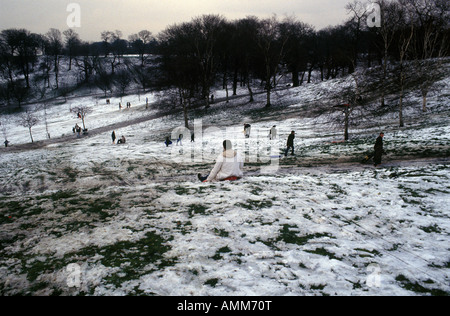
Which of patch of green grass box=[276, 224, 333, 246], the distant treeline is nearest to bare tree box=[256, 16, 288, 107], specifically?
the distant treeline

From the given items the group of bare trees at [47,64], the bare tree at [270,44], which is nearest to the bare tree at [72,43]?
the group of bare trees at [47,64]

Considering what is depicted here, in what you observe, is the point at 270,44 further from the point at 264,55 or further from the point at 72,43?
the point at 72,43

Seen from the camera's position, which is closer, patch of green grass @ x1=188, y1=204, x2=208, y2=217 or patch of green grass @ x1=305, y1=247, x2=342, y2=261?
patch of green grass @ x1=305, y1=247, x2=342, y2=261

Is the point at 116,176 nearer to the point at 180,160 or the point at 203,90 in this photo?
the point at 180,160

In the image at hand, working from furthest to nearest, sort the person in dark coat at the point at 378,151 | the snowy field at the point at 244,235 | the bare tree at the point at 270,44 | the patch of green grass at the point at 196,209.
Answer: the bare tree at the point at 270,44
the person in dark coat at the point at 378,151
the patch of green grass at the point at 196,209
the snowy field at the point at 244,235

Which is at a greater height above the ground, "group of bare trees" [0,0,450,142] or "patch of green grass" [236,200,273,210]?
"group of bare trees" [0,0,450,142]

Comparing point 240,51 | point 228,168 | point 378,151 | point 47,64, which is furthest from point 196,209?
point 47,64

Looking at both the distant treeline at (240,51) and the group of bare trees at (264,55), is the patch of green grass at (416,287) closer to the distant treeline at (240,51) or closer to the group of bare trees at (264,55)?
the group of bare trees at (264,55)

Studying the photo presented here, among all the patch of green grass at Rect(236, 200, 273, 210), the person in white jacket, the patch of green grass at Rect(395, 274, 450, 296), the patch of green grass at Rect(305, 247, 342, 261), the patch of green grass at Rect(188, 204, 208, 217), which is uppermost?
the person in white jacket

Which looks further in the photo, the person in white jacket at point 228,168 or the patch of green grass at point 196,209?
the person in white jacket at point 228,168

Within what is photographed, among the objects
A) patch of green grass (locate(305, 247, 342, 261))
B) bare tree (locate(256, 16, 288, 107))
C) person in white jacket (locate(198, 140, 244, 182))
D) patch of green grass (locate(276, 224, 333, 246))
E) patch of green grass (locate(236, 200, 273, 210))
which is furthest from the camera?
bare tree (locate(256, 16, 288, 107))

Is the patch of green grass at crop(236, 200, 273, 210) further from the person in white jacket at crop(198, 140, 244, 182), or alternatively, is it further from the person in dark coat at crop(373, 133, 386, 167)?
the person in dark coat at crop(373, 133, 386, 167)

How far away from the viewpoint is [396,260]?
485 cm

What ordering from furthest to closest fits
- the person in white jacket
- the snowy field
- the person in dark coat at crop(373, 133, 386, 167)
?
the person in dark coat at crop(373, 133, 386, 167)
the person in white jacket
the snowy field
